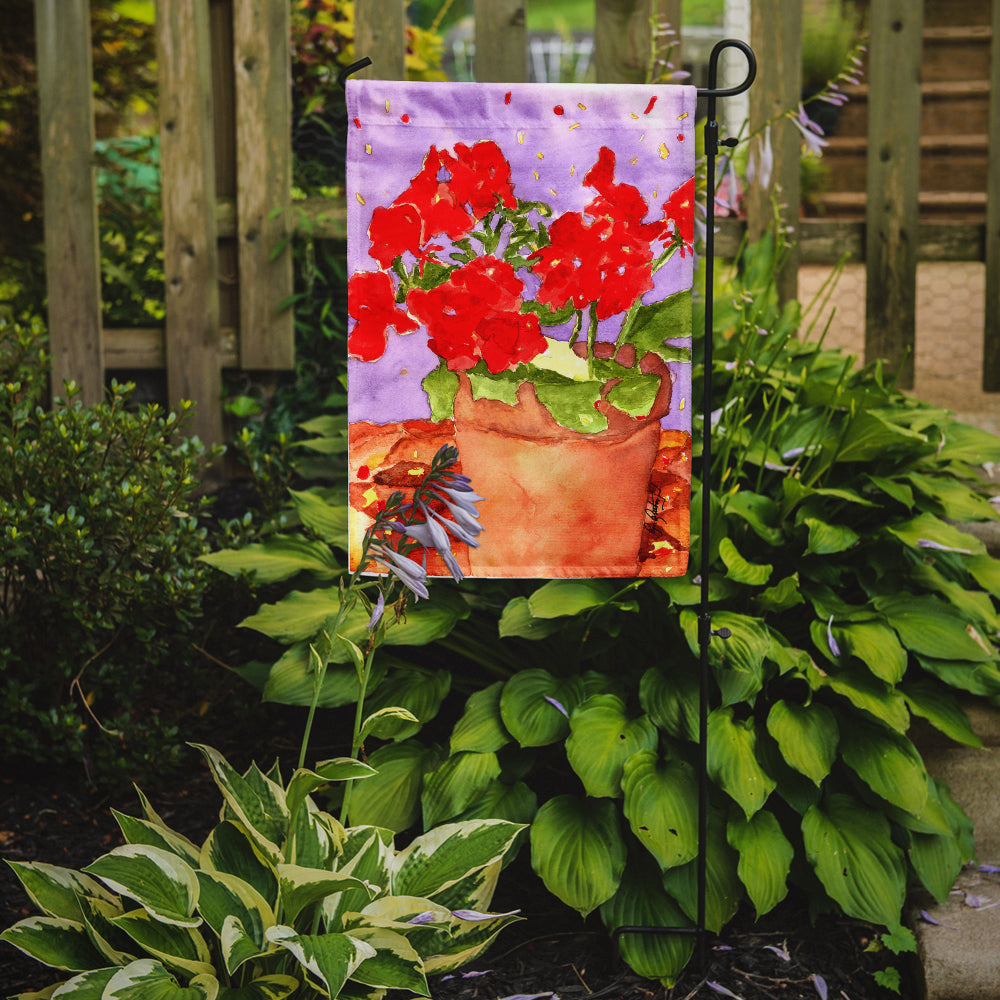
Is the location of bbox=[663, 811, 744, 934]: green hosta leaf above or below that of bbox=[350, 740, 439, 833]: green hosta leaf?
below

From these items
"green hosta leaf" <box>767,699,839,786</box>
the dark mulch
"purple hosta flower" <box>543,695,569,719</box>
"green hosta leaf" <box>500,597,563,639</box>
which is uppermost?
"green hosta leaf" <box>500,597,563,639</box>

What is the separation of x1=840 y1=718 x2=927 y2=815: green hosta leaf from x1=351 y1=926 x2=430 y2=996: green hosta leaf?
0.92 m

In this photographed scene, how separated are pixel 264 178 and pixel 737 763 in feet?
7.59

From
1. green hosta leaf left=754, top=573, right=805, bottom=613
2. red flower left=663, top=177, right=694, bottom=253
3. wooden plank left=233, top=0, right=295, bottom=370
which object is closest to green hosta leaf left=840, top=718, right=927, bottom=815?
green hosta leaf left=754, top=573, right=805, bottom=613

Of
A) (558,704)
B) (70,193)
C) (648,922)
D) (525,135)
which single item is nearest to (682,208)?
(525,135)

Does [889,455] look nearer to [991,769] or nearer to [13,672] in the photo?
[991,769]

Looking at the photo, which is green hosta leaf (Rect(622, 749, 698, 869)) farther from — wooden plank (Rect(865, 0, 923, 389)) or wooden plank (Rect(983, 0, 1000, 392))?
wooden plank (Rect(983, 0, 1000, 392))

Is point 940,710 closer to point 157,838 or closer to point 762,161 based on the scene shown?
point 762,161

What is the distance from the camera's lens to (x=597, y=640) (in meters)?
2.18

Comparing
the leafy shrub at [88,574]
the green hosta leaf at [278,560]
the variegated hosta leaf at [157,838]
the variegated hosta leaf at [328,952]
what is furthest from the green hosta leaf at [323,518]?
the variegated hosta leaf at [328,952]

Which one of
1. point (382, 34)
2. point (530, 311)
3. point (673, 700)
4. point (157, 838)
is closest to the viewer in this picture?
point (157, 838)

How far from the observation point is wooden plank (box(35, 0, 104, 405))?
3.09 meters

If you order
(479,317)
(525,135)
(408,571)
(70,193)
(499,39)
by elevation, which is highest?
(499,39)

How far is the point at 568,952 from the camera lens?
189 cm
